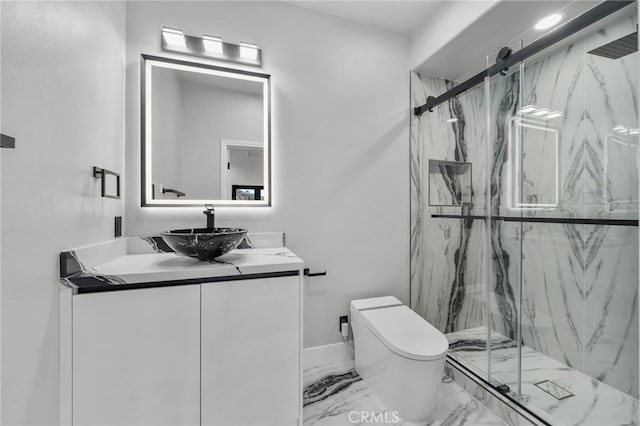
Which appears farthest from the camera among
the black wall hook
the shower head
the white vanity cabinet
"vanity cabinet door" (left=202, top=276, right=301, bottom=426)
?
the black wall hook

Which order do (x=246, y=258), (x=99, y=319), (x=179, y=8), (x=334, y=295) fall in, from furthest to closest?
(x=334, y=295)
(x=179, y=8)
(x=246, y=258)
(x=99, y=319)

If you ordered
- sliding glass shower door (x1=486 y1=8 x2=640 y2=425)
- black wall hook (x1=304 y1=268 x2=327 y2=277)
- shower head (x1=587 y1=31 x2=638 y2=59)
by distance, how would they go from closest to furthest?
shower head (x1=587 y1=31 x2=638 y2=59), sliding glass shower door (x1=486 y1=8 x2=640 y2=425), black wall hook (x1=304 y1=268 x2=327 y2=277)

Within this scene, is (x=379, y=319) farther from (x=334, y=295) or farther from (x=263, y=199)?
(x=263, y=199)

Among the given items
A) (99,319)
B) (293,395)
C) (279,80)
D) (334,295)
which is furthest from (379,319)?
(279,80)

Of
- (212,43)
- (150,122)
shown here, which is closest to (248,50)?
(212,43)

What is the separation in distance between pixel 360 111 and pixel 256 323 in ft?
5.26

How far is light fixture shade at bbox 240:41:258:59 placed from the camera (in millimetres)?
1674

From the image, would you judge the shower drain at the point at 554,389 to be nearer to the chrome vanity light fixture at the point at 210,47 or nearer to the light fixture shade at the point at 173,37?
the chrome vanity light fixture at the point at 210,47

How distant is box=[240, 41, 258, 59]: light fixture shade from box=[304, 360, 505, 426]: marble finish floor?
2.13 meters

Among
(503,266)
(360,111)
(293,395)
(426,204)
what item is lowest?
(293,395)

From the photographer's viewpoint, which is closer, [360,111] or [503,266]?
[503,266]

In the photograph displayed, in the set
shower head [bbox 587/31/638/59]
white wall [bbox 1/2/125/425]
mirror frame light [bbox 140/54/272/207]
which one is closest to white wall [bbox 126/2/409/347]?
mirror frame light [bbox 140/54/272/207]

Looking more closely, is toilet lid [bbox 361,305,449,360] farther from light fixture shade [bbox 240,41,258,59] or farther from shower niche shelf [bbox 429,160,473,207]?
light fixture shade [bbox 240,41,258,59]

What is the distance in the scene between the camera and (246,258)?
1.33m
